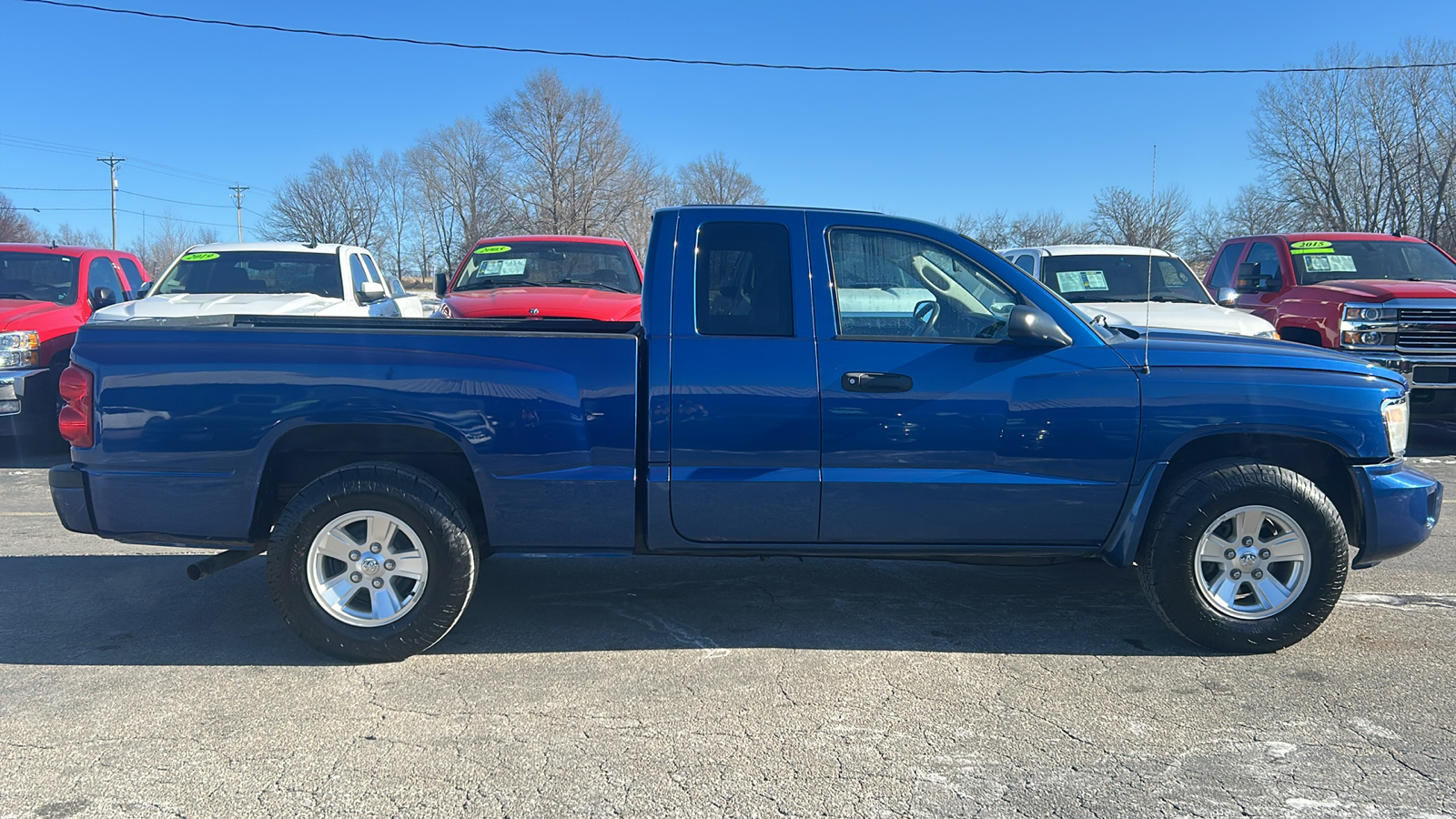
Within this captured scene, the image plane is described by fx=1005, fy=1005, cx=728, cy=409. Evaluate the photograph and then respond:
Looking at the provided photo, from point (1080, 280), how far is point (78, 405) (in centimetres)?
866

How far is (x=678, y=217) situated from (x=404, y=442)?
5.06ft

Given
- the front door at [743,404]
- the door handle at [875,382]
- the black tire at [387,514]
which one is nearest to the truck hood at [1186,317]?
the door handle at [875,382]

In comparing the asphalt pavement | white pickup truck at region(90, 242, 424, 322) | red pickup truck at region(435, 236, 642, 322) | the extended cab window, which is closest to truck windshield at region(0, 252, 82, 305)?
white pickup truck at region(90, 242, 424, 322)

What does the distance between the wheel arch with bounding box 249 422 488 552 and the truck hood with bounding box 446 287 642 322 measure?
4.03 metres

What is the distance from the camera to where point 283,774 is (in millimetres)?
3254

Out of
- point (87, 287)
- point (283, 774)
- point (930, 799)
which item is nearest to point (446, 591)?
point (283, 774)

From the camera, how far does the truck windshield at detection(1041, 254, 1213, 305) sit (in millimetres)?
9891

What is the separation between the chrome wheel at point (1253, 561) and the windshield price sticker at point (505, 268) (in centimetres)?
723

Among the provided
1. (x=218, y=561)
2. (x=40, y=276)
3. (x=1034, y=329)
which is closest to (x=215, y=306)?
(x=40, y=276)

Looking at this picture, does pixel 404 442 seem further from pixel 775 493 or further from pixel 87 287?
pixel 87 287

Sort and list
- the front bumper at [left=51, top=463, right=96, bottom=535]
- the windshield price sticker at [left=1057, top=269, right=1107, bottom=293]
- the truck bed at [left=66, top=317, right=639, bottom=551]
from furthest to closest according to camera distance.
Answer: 1. the windshield price sticker at [left=1057, top=269, right=1107, bottom=293]
2. the front bumper at [left=51, top=463, right=96, bottom=535]
3. the truck bed at [left=66, top=317, right=639, bottom=551]

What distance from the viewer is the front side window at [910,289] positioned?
4352 millimetres

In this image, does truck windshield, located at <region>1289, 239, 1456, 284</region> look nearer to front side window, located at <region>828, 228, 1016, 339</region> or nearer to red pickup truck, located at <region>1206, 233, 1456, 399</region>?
red pickup truck, located at <region>1206, 233, 1456, 399</region>

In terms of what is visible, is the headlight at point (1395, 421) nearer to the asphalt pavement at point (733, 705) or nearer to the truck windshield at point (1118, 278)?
A: the asphalt pavement at point (733, 705)
